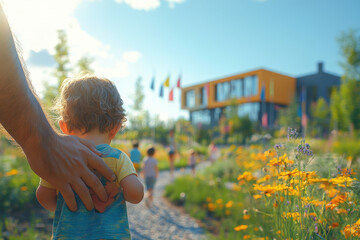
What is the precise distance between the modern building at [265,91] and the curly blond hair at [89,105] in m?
30.2

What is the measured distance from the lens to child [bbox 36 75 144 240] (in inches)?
51.0

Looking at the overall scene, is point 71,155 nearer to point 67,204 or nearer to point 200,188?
point 67,204

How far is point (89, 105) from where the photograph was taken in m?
1.42

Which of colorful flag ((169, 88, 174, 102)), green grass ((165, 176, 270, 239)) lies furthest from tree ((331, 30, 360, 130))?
green grass ((165, 176, 270, 239))

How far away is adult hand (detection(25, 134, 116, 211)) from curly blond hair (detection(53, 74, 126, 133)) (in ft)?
0.78

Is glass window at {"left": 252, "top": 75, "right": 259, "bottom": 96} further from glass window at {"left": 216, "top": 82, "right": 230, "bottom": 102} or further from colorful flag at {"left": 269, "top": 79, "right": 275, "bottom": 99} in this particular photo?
glass window at {"left": 216, "top": 82, "right": 230, "bottom": 102}

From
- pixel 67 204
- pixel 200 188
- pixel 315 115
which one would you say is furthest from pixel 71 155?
pixel 315 115

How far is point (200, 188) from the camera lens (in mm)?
6422

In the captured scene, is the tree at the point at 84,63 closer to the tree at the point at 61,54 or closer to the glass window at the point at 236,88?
the tree at the point at 61,54

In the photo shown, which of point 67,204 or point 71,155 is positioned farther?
point 67,204

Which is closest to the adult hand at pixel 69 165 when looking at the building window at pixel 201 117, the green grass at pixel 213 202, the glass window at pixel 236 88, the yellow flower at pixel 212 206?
the green grass at pixel 213 202

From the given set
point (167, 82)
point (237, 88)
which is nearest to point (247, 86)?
point (237, 88)

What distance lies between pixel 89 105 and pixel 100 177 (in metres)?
0.36

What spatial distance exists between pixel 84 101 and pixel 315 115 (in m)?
30.8
